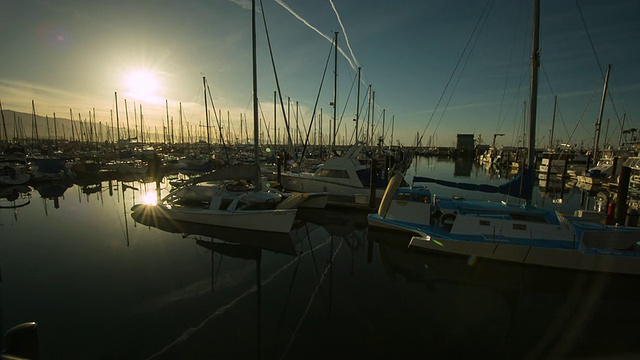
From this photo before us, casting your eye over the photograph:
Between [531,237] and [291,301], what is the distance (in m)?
8.94

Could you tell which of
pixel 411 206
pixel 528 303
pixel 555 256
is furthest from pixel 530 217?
pixel 411 206

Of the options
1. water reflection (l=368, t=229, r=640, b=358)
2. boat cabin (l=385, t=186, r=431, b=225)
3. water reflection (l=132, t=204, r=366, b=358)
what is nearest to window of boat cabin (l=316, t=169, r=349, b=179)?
water reflection (l=132, t=204, r=366, b=358)

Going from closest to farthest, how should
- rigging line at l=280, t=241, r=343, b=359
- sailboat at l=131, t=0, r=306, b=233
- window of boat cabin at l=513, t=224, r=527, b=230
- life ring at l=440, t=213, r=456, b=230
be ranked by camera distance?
rigging line at l=280, t=241, r=343, b=359 → window of boat cabin at l=513, t=224, r=527, b=230 → life ring at l=440, t=213, r=456, b=230 → sailboat at l=131, t=0, r=306, b=233

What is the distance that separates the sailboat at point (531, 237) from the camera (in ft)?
29.6

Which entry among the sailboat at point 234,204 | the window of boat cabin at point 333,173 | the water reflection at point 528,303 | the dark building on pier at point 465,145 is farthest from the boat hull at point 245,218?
the dark building on pier at point 465,145

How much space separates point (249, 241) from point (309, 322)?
6.19 metres

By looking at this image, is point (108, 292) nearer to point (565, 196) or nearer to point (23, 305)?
point (23, 305)

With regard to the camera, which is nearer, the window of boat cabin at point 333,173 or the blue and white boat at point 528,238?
the blue and white boat at point 528,238

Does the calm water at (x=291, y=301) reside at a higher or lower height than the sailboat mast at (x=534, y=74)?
lower

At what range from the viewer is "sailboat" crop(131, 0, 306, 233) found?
40.9 feet

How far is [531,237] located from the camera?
386 inches

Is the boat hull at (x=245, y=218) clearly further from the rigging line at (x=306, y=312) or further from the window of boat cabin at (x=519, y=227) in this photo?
the window of boat cabin at (x=519, y=227)

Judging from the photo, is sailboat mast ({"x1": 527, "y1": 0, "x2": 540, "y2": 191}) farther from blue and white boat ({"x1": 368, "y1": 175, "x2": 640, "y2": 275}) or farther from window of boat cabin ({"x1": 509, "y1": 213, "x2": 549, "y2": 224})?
blue and white boat ({"x1": 368, "y1": 175, "x2": 640, "y2": 275})

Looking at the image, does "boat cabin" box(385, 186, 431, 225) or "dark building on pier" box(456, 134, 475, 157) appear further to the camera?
"dark building on pier" box(456, 134, 475, 157)
